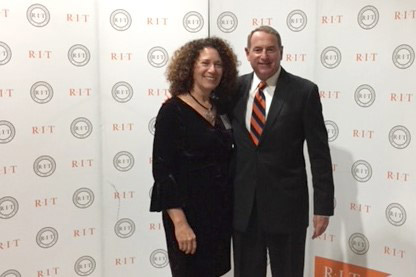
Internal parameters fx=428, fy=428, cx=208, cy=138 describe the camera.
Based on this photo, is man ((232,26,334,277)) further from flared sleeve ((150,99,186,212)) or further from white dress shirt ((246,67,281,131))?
flared sleeve ((150,99,186,212))

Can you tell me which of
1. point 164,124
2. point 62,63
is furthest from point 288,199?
point 62,63

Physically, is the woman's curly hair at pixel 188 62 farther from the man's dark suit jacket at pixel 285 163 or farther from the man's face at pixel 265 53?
the man's dark suit jacket at pixel 285 163

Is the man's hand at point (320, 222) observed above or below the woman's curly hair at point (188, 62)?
below

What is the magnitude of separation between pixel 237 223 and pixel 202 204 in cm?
20

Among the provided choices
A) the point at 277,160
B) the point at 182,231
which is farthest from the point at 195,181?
the point at 277,160

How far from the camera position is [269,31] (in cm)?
179

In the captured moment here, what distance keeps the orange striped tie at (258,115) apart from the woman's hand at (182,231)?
17.2 inches

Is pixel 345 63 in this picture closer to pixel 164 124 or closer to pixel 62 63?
pixel 164 124

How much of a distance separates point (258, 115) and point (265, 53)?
0.85 feet

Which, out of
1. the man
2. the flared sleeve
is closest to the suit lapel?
the man

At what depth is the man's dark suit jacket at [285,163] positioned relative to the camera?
1776mm

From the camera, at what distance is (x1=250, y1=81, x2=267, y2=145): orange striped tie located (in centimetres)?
180

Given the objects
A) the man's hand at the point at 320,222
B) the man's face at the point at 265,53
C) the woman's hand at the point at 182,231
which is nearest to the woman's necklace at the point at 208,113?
the man's face at the point at 265,53

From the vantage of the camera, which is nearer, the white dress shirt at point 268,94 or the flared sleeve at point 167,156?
the flared sleeve at point 167,156
